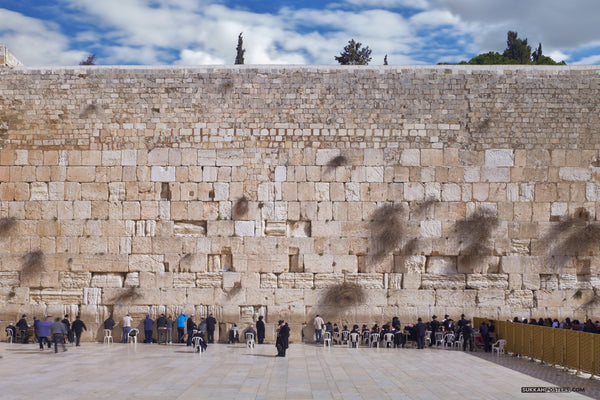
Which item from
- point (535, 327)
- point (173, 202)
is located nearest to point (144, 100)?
point (173, 202)

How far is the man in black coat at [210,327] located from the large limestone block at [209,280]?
0.73 metres

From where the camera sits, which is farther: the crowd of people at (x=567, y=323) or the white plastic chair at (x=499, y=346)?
the white plastic chair at (x=499, y=346)

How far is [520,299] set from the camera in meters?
14.6

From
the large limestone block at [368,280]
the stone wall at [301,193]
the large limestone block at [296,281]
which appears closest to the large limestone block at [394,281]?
the stone wall at [301,193]

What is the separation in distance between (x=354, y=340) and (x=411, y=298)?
1690 mm

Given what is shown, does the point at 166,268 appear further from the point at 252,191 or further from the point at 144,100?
the point at 144,100

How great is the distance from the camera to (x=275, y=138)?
15.0 metres

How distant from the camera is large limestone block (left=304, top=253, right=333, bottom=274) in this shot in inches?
579

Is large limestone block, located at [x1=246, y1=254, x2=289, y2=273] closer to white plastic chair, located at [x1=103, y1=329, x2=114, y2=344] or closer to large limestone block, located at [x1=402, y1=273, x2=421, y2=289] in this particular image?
large limestone block, located at [x1=402, y1=273, x2=421, y2=289]

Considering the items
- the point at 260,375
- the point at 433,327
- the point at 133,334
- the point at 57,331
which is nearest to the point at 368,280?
the point at 433,327

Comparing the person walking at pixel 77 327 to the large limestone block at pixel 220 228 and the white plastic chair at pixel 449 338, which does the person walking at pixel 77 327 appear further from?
the white plastic chair at pixel 449 338

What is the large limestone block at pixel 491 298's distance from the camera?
14.6m

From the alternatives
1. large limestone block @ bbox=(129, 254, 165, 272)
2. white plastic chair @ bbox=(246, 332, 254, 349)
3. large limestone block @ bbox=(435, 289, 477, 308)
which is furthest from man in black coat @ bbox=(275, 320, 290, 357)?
large limestone block @ bbox=(435, 289, 477, 308)

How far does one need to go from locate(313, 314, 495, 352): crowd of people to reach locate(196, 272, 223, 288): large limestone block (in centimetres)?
230
